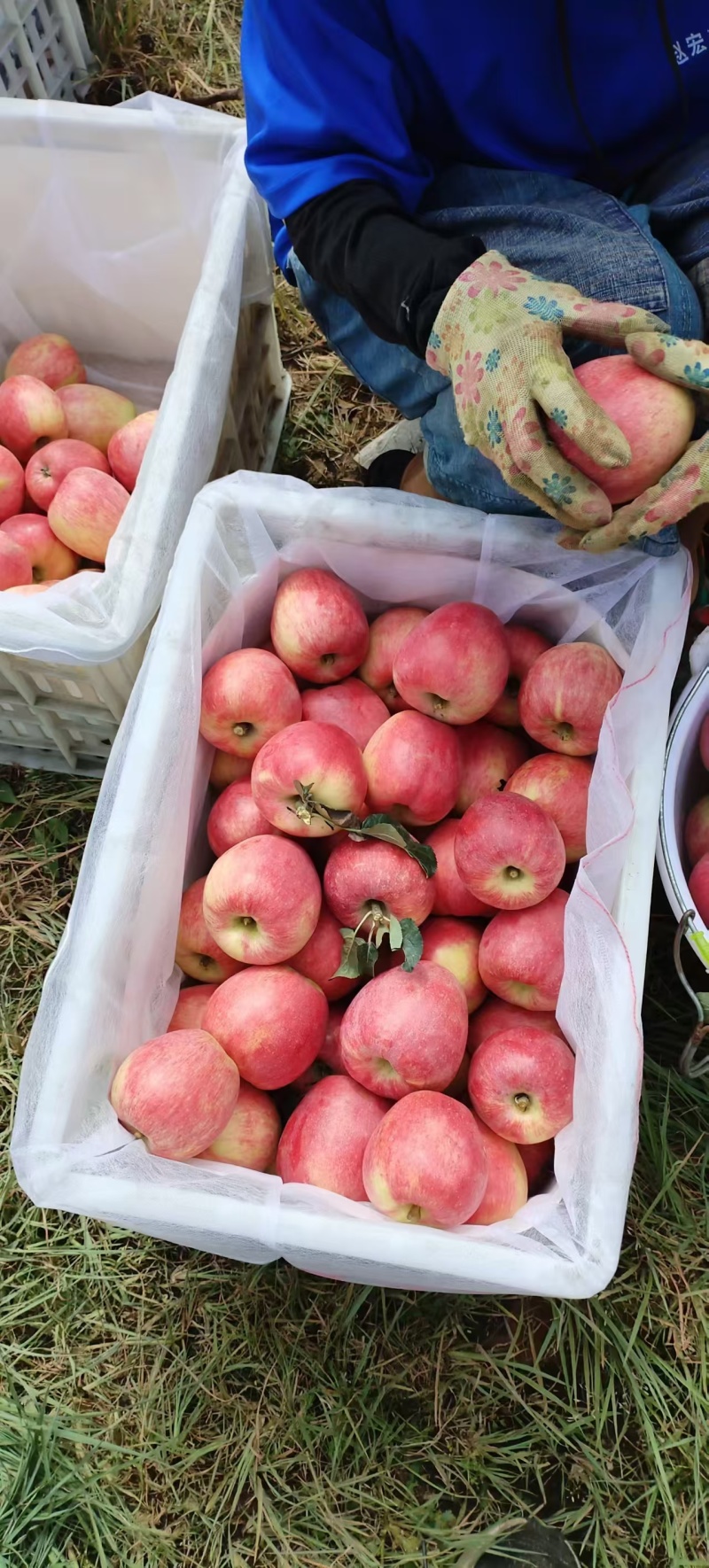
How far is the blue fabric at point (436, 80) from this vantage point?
110 centimetres

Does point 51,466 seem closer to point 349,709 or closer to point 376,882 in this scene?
point 349,709

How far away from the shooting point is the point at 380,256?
1.08m

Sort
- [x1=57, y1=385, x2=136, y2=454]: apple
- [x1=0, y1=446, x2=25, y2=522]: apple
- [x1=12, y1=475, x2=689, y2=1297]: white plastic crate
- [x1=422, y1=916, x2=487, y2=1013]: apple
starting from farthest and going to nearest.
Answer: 1. [x1=57, y1=385, x2=136, y2=454]: apple
2. [x1=0, y1=446, x2=25, y2=522]: apple
3. [x1=422, y1=916, x2=487, y2=1013]: apple
4. [x1=12, y1=475, x2=689, y2=1297]: white plastic crate

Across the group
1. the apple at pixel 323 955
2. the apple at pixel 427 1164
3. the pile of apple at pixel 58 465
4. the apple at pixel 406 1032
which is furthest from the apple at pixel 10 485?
the apple at pixel 427 1164

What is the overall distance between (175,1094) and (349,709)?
0.47 m

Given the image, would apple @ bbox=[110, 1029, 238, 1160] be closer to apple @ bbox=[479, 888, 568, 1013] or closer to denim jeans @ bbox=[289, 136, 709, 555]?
apple @ bbox=[479, 888, 568, 1013]

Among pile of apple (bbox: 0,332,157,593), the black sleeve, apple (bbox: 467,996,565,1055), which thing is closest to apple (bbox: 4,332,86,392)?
pile of apple (bbox: 0,332,157,593)

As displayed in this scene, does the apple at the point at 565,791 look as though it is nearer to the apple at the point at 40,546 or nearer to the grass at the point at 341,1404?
the grass at the point at 341,1404

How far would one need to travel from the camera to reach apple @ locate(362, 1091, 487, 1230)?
0.91m

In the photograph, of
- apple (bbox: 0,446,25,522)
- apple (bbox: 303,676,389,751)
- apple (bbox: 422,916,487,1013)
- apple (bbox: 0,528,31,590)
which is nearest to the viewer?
apple (bbox: 422,916,487,1013)

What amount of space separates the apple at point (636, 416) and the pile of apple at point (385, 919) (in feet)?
0.66

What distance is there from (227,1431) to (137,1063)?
58 cm

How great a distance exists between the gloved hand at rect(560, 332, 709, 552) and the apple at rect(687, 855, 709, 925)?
38cm

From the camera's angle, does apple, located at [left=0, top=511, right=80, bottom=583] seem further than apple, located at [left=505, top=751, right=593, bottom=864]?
Yes
